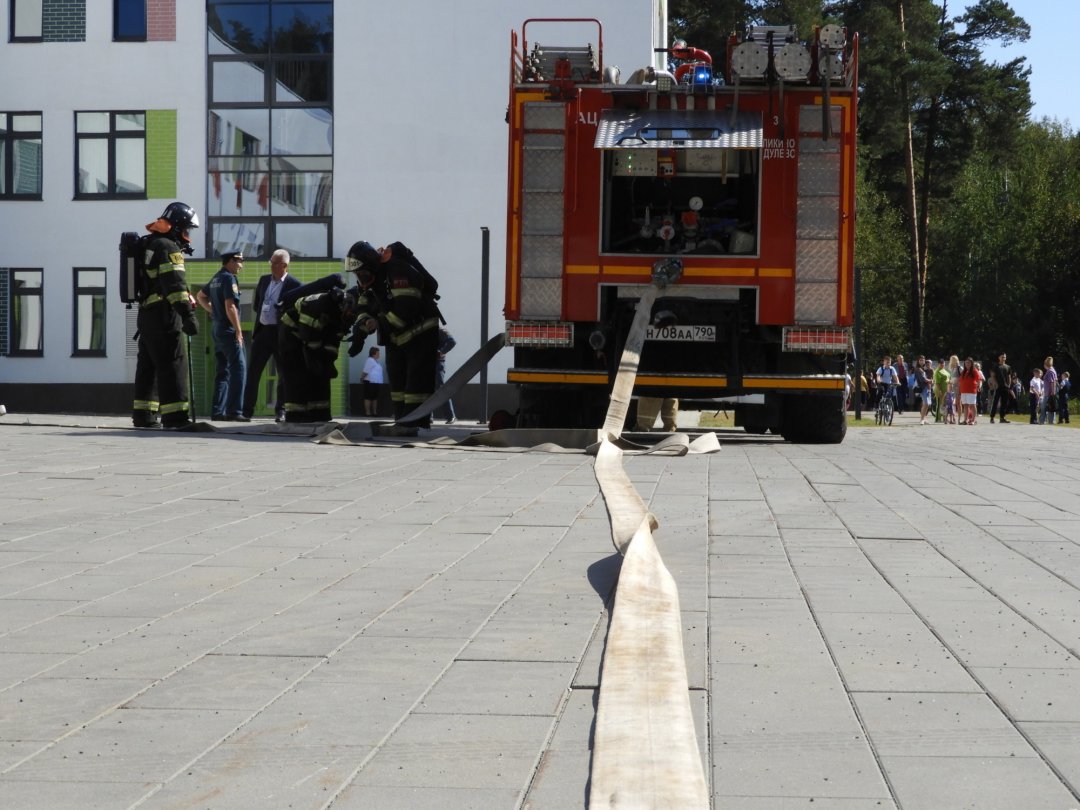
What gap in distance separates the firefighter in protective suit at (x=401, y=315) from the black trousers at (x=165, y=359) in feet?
5.01

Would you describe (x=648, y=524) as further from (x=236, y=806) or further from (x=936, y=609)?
(x=236, y=806)

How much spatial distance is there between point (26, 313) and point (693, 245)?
19508mm

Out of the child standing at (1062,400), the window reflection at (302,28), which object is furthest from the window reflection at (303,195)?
the child standing at (1062,400)

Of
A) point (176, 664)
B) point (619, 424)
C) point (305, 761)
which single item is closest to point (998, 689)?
point (305, 761)

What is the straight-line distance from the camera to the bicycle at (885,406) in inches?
1251

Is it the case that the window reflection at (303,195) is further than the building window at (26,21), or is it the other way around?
the building window at (26,21)

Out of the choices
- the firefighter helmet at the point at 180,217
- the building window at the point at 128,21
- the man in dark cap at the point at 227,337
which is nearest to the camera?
the firefighter helmet at the point at 180,217

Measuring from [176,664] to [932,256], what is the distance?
202ft

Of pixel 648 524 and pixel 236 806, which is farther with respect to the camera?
pixel 648 524

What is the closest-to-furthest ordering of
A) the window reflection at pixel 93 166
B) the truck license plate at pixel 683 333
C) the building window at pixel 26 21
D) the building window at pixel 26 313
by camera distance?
the truck license plate at pixel 683 333
the window reflection at pixel 93 166
the building window at pixel 26 21
the building window at pixel 26 313

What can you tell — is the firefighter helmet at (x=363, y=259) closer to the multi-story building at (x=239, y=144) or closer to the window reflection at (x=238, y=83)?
the multi-story building at (x=239, y=144)

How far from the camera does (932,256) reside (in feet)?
206

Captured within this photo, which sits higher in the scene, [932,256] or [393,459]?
[932,256]

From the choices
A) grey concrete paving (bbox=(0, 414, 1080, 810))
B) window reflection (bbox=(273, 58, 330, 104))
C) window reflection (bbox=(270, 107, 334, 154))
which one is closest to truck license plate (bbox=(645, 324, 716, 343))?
grey concrete paving (bbox=(0, 414, 1080, 810))
